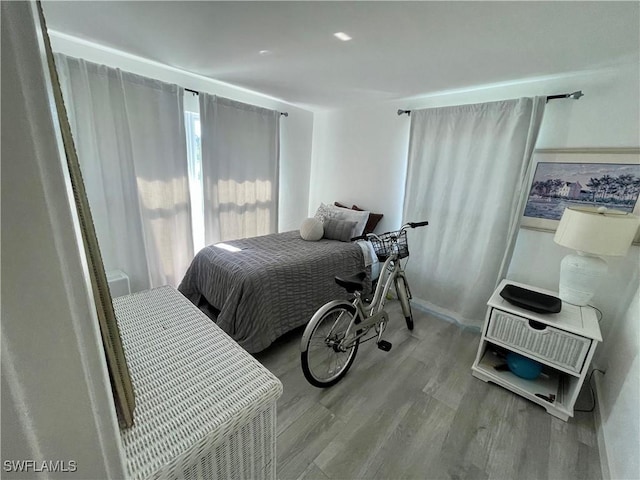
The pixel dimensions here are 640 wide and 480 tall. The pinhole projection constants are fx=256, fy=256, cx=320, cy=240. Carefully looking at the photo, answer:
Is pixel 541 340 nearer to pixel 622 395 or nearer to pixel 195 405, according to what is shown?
pixel 622 395

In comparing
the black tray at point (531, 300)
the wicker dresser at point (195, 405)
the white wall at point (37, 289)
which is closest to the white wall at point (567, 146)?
the black tray at point (531, 300)

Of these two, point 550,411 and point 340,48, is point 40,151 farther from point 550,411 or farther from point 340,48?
point 550,411

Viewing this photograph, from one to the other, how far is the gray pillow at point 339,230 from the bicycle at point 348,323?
2.47ft

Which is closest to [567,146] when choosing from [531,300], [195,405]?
[531,300]

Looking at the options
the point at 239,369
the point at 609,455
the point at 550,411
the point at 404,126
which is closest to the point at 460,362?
the point at 550,411

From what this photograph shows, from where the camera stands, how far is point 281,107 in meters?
3.45

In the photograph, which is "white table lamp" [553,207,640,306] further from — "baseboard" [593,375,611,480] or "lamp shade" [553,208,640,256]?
"baseboard" [593,375,611,480]

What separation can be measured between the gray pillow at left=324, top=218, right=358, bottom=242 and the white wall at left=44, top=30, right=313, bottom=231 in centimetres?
108

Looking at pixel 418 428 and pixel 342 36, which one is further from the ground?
pixel 342 36

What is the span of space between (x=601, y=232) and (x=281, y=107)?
3.40 metres

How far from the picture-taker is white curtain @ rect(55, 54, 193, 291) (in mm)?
2121

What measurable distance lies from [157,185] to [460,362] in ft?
10.5

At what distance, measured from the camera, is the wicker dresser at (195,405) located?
2.13 ft

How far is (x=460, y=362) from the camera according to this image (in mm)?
2088
